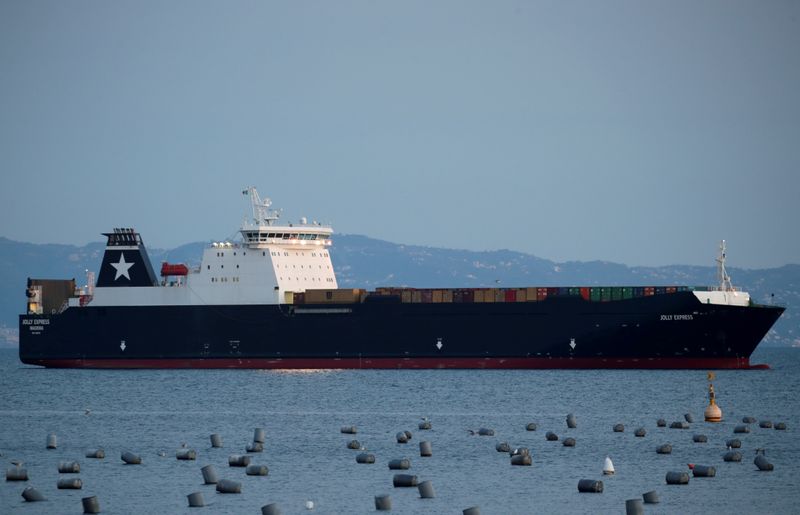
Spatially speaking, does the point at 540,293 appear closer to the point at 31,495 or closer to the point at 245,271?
the point at 245,271

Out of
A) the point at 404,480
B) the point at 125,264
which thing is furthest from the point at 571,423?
the point at 125,264

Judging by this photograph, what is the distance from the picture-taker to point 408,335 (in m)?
74.0

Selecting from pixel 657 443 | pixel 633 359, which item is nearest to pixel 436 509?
pixel 657 443

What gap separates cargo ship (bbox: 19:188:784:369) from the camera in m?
70.1

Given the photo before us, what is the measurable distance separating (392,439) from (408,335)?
30925 mm

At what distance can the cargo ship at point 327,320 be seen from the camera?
2758 inches

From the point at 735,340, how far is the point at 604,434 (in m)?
27.8

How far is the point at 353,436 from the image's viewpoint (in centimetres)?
4353

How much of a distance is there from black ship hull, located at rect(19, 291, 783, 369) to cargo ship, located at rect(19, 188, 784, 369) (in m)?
0.08

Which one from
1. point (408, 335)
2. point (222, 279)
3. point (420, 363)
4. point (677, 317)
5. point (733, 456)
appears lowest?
point (733, 456)

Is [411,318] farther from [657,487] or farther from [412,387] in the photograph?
[657,487]

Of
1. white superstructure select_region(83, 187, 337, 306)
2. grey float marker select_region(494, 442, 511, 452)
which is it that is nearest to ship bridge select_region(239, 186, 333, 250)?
white superstructure select_region(83, 187, 337, 306)

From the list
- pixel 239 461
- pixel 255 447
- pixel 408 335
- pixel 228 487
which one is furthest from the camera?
pixel 408 335

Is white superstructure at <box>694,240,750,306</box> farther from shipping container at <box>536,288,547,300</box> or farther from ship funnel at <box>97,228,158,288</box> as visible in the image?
ship funnel at <box>97,228,158,288</box>
